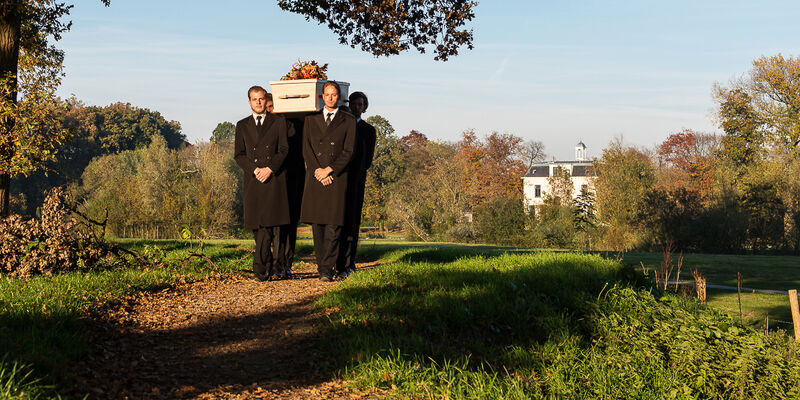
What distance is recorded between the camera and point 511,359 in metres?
5.89

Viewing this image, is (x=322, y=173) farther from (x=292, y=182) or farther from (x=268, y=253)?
(x=268, y=253)

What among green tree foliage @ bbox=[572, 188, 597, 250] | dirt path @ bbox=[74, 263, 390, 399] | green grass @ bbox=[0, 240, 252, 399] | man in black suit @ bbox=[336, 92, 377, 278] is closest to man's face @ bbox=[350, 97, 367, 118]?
man in black suit @ bbox=[336, 92, 377, 278]

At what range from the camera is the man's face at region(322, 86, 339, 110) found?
28.3 ft

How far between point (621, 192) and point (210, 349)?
31709 millimetres

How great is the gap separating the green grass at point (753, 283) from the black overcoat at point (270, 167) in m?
6.93

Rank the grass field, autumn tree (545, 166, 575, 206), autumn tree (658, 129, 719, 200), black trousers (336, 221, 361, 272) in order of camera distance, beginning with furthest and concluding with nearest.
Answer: autumn tree (658, 129, 719, 200) → autumn tree (545, 166, 575, 206) → black trousers (336, 221, 361, 272) → the grass field

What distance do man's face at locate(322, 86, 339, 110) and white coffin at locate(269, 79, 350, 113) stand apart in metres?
0.45

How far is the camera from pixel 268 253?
30.2 ft

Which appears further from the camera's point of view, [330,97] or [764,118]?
[764,118]

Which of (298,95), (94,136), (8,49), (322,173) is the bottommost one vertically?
(322,173)

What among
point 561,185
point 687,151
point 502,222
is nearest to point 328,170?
point 502,222

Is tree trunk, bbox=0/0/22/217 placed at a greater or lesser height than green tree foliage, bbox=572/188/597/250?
greater

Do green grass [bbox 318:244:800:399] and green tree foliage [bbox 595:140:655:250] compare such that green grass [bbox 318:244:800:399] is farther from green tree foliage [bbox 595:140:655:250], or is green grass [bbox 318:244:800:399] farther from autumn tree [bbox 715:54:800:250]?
autumn tree [bbox 715:54:800:250]

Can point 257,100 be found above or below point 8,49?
below
